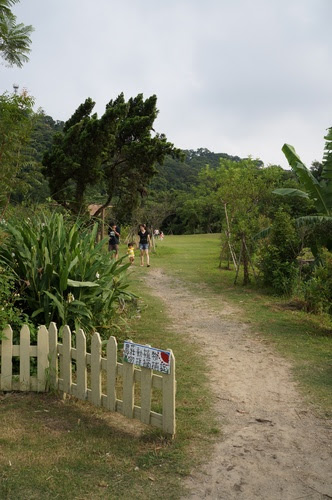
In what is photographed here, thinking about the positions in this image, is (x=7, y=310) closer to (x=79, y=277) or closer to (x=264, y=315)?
(x=79, y=277)

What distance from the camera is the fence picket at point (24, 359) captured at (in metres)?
4.54

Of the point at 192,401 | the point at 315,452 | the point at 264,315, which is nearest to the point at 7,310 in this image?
the point at 192,401

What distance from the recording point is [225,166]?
774 inches

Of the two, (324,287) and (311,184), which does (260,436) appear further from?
(311,184)

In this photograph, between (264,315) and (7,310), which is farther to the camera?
(264,315)

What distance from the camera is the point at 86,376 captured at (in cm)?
431

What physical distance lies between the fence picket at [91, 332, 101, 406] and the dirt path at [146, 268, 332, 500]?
1.20m

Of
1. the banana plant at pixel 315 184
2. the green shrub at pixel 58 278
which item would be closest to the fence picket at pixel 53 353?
the green shrub at pixel 58 278

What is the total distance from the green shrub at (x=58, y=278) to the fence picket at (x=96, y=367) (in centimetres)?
124

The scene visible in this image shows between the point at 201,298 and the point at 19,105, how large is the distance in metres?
6.40

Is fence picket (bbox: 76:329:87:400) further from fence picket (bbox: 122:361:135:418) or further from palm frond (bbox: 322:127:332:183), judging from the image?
palm frond (bbox: 322:127:332:183)

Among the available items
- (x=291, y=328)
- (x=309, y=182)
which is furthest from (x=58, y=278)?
(x=309, y=182)

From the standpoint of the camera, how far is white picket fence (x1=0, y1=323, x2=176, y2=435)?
3.76 m

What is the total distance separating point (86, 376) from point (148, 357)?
3.02 ft
